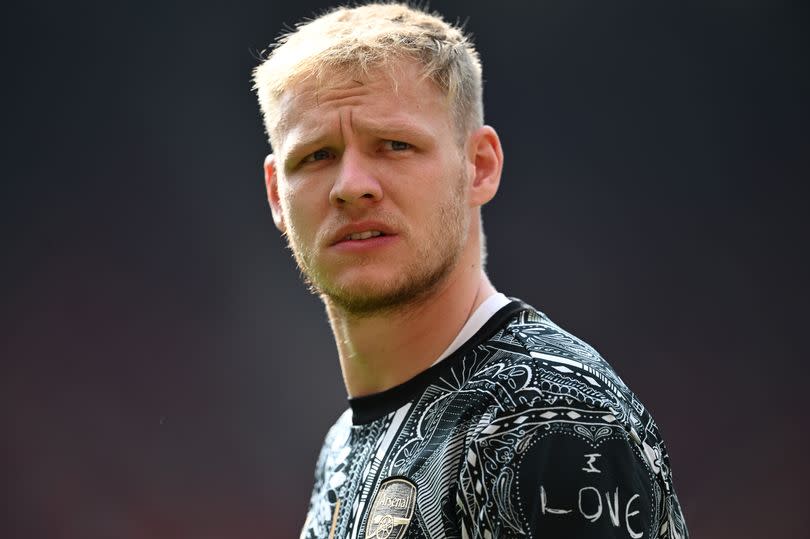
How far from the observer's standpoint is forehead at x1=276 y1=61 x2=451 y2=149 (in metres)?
1.25

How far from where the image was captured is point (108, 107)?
3457mm

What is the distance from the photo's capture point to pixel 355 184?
4.00ft

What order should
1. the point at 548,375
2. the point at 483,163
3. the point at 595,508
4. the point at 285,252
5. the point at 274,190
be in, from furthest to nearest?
the point at 285,252 → the point at 274,190 → the point at 483,163 → the point at 548,375 → the point at 595,508

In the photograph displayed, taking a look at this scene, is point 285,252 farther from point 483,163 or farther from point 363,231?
point 363,231

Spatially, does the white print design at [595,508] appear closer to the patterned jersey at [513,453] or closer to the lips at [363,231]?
the patterned jersey at [513,453]

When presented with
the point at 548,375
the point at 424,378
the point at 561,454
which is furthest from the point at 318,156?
the point at 561,454

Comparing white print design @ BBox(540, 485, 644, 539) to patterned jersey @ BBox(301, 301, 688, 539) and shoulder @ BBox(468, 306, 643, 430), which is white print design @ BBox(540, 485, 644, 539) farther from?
shoulder @ BBox(468, 306, 643, 430)

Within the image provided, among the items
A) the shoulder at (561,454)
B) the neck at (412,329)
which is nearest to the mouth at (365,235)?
the neck at (412,329)

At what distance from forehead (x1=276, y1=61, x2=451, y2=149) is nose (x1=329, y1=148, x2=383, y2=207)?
6cm

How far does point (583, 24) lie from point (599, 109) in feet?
1.09

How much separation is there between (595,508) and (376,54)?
0.71 meters

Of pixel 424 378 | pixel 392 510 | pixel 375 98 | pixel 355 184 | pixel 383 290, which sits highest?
pixel 375 98

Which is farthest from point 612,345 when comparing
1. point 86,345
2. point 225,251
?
point 86,345

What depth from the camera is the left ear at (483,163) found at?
4.50ft
